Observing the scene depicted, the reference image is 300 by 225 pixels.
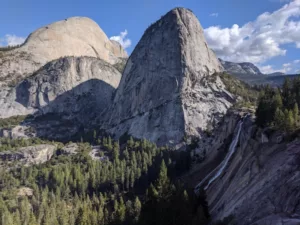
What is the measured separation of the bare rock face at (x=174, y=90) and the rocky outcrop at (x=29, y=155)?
4341cm

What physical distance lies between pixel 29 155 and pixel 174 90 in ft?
276

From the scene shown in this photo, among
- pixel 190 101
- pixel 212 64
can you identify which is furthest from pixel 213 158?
pixel 212 64

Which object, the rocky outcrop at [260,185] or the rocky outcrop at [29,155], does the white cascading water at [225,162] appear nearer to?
the rocky outcrop at [260,185]

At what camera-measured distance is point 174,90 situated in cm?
17338

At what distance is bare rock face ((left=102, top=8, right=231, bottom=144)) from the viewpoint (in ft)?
534

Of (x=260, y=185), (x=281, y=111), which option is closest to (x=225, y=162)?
(x=281, y=111)

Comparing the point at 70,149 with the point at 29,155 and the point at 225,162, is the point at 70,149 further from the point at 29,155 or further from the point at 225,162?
the point at 225,162

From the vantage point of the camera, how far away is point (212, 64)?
197875 millimetres

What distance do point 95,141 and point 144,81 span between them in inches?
1837

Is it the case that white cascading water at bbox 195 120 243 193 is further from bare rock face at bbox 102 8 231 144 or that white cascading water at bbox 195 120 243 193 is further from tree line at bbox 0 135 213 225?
bare rock face at bbox 102 8 231 144

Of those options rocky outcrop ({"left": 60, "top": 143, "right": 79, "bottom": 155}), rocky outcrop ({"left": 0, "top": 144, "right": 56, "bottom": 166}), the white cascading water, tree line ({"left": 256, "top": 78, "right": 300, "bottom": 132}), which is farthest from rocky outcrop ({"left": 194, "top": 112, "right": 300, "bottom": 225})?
rocky outcrop ({"left": 0, "top": 144, "right": 56, "bottom": 166})

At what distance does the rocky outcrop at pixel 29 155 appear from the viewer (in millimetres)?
157375

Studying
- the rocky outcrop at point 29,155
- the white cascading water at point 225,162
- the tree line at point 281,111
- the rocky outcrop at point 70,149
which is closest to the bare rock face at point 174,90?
the rocky outcrop at point 70,149

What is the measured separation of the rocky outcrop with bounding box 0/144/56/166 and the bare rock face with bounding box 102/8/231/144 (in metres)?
43.4
